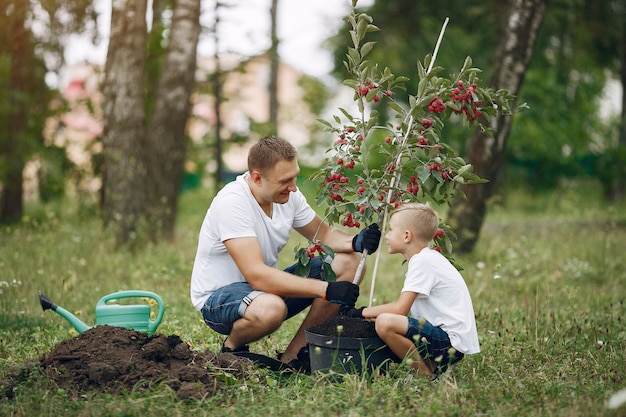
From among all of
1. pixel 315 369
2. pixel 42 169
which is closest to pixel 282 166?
pixel 315 369

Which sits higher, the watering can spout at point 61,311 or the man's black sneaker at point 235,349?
the watering can spout at point 61,311

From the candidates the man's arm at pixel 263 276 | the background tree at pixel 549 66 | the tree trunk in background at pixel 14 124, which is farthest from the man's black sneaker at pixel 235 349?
the background tree at pixel 549 66

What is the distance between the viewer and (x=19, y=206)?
47.8 ft

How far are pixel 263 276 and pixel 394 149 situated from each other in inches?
43.1

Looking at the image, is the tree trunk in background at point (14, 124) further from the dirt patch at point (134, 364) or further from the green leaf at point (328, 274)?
the green leaf at point (328, 274)

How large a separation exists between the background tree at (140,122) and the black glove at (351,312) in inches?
203

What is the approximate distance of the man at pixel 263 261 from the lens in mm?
4438

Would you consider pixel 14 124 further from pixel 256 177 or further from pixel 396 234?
pixel 396 234

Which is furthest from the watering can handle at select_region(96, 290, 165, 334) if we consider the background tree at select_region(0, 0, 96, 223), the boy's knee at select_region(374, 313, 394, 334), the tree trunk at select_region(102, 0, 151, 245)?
the background tree at select_region(0, 0, 96, 223)

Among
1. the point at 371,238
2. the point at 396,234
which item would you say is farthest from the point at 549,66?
the point at 396,234

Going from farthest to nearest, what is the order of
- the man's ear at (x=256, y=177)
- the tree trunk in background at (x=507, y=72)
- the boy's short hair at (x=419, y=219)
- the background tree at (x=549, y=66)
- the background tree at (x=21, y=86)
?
the background tree at (x=549, y=66)
the background tree at (x=21, y=86)
the tree trunk in background at (x=507, y=72)
the man's ear at (x=256, y=177)
the boy's short hair at (x=419, y=219)

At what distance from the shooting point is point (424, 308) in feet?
14.2

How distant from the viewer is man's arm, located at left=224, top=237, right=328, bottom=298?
173 inches

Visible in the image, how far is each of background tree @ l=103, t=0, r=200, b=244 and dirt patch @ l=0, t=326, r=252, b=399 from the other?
15.7 feet
